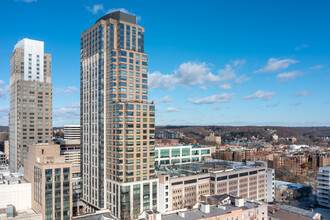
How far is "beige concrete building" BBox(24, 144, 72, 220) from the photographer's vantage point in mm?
86375

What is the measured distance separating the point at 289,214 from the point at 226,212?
1936cm

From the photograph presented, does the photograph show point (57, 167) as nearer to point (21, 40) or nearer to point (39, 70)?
point (39, 70)

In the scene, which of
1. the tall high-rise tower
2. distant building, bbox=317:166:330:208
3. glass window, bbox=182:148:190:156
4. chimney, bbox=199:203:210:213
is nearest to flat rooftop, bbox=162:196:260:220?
chimney, bbox=199:203:210:213

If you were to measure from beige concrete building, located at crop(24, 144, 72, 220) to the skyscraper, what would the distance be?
1572 cm

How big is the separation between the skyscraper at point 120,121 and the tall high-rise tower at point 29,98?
67.3 meters

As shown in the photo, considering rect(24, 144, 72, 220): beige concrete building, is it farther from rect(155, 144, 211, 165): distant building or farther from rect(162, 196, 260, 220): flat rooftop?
rect(155, 144, 211, 165): distant building

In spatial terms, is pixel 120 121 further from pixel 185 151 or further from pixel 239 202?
pixel 185 151

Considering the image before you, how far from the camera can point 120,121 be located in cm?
9719

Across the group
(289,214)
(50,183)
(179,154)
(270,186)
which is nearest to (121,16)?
(50,183)

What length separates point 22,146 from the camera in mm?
159375

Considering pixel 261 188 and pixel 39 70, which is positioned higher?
pixel 39 70

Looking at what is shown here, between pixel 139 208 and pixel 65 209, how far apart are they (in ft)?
80.9

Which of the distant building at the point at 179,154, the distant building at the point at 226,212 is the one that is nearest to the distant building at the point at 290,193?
the distant building at the point at 179,154

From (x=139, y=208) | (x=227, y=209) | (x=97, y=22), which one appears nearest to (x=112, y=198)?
(x=139, y=208)
